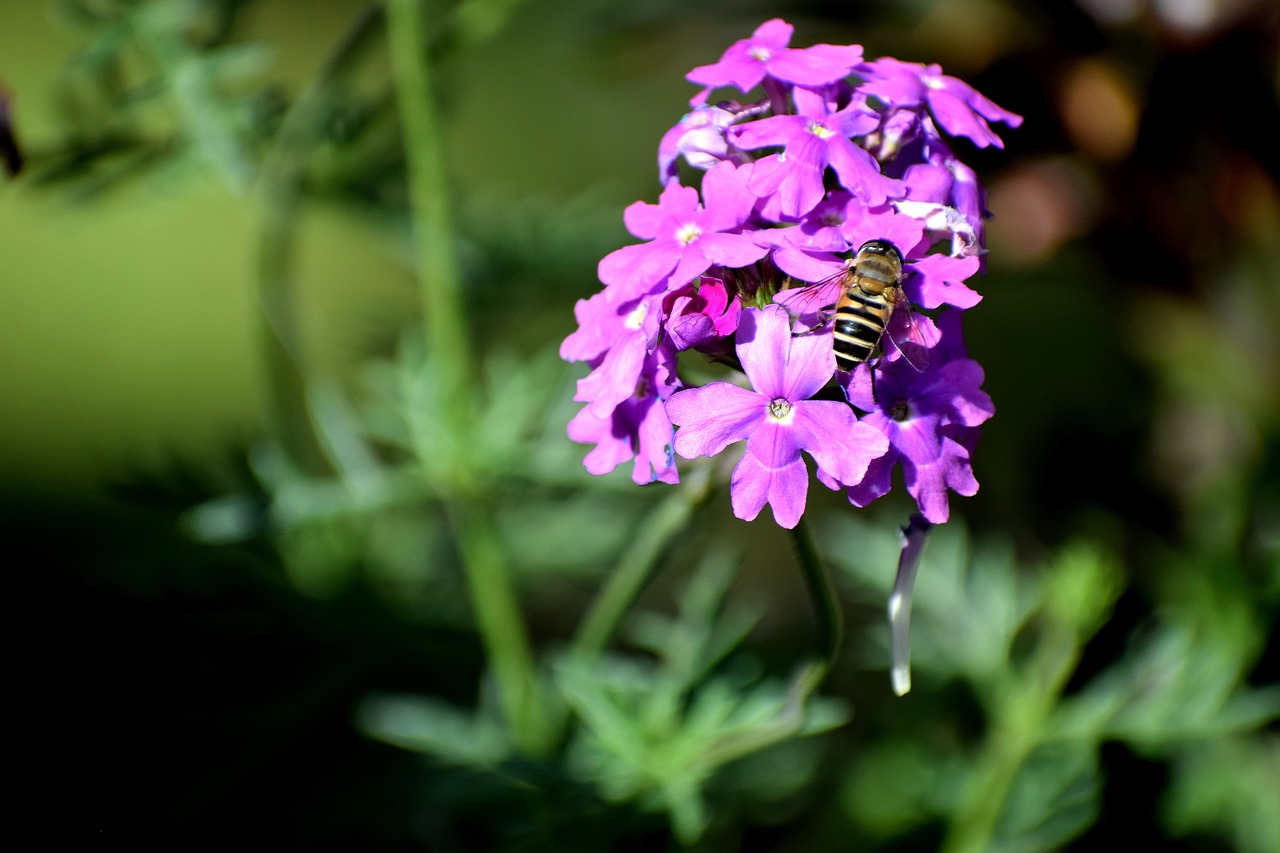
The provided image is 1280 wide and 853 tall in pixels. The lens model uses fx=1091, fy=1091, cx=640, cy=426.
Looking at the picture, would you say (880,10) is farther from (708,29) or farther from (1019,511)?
(1019,511)

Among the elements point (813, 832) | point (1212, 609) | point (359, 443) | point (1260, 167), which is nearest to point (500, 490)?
point (359, 443)

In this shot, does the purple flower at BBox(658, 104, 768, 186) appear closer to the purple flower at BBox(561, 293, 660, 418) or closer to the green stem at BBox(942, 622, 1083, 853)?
the purple flower at BBox(561, 293, 660, 418)

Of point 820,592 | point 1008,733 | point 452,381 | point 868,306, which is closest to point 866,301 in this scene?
point 868,306

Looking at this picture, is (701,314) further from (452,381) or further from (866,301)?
(452,381)

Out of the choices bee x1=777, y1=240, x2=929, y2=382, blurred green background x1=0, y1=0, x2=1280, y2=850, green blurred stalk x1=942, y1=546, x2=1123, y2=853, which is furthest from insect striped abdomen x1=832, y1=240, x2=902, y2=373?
green blurred stalk x1=942, y1=546, x2=1123, y2=853

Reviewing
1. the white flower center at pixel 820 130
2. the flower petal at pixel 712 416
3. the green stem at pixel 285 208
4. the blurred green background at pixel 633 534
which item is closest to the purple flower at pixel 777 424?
the flower petal at pixel 712 416

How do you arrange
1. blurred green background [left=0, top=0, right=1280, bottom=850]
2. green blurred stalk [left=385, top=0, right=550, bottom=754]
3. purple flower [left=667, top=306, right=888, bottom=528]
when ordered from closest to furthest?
purple flower [left=667, top=306, right=888, bottom=528] → green blurred stalk [left=385, top=0, right=550, bottom=754] → blurred green background [left=0, top=0, right=1280, bottom=850]

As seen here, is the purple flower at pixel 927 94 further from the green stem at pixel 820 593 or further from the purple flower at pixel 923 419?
the green stem at pixel 820 593
